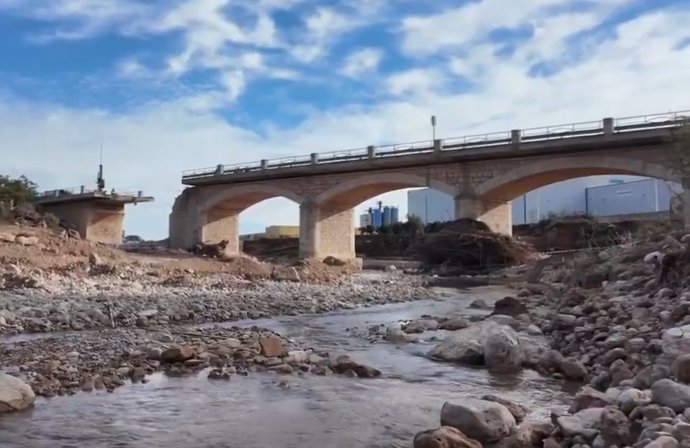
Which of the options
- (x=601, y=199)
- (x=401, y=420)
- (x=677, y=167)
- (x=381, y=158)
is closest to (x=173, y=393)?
(x=401, y=420)

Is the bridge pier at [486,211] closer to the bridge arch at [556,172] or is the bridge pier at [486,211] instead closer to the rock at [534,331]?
the bridge arch at [556,172]

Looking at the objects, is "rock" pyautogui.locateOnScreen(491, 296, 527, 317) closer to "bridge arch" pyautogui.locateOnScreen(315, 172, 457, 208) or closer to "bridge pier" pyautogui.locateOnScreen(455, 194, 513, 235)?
"bridge pier" pyautogui.locateOnScreen(455, 194, 513, 235)

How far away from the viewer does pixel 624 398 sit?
4.97 meters

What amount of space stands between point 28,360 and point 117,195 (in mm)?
32945

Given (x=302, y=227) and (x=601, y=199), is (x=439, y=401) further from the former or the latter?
(x=601, y=199)

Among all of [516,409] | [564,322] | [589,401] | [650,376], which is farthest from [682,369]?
[564,322]

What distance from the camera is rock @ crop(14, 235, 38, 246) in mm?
26172

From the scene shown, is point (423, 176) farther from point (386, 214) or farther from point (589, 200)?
point (386, 214)

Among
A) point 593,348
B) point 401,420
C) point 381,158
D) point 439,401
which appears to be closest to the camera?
point 401,420

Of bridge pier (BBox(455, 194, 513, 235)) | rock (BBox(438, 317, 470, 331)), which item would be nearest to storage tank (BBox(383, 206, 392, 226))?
bridge pier (BBox(455, 194, 513, 235))

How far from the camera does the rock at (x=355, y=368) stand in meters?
8.29

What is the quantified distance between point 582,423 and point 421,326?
8.21 metres

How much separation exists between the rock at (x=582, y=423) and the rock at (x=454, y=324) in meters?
7.85

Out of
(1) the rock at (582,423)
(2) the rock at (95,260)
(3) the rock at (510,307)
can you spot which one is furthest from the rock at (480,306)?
(2) the rock at (95,260)
